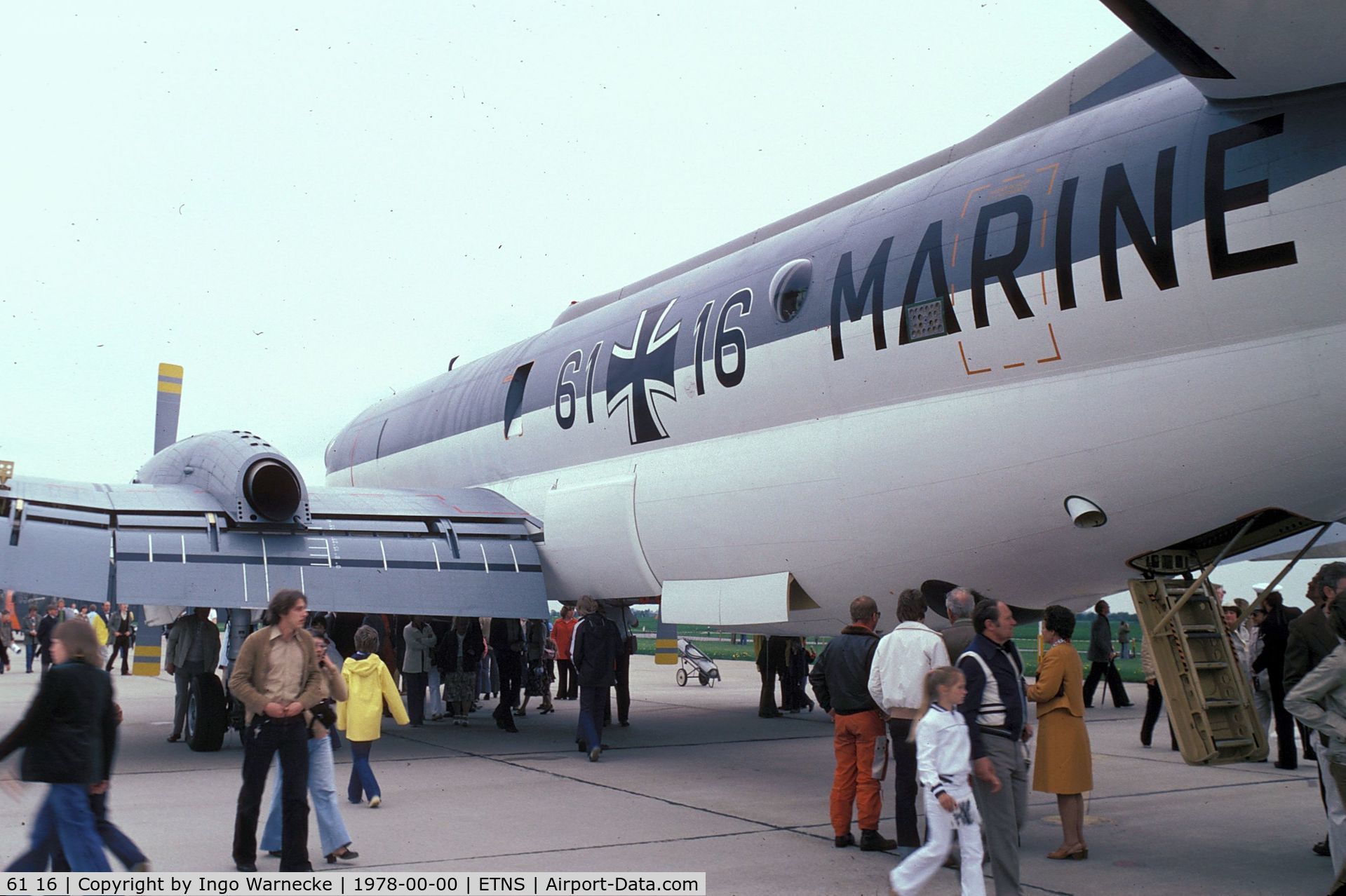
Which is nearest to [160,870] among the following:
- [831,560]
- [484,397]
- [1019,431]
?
Answer: [831,560]

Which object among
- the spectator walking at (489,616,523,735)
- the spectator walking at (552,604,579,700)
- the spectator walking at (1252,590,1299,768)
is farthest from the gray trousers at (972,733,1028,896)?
the spectator walking at (552,604,579,700)

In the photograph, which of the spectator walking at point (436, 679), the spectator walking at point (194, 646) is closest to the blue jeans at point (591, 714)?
the spectator walking at point (436, 679)

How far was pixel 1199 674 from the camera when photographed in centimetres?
691

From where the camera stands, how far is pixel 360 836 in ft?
24.0

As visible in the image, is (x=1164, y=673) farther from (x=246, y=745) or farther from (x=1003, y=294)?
(x=246, y=745)

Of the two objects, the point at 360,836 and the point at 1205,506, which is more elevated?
the point at 1205,506

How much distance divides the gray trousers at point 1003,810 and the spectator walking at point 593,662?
5317 millimetres

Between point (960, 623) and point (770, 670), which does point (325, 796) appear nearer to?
point (960, 623)

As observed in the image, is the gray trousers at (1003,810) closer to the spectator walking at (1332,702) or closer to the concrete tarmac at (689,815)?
the concrete tarmac at (689,815)

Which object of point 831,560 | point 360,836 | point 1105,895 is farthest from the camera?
point 831,560

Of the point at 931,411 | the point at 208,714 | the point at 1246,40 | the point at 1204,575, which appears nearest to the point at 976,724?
the point at 1204,575

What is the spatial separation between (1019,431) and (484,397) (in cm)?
811

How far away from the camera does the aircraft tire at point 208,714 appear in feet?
37.6

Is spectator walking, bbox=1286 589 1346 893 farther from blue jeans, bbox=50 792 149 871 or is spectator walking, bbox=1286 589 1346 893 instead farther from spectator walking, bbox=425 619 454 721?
spectator walking, bbox=425 619 454 721
